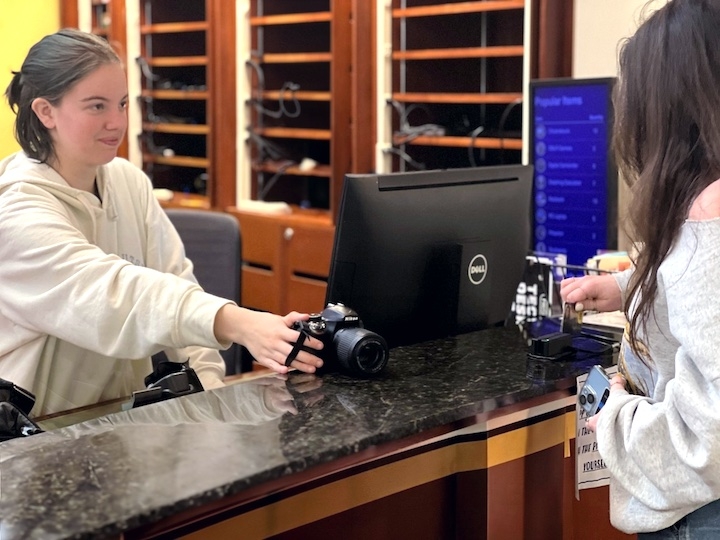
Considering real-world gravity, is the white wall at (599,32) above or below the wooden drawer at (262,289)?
above

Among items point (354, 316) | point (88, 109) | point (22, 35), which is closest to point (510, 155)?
point (88, 109)

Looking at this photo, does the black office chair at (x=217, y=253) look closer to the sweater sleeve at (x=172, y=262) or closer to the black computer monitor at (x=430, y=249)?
the sweater sleeve at (x=172, y=262)

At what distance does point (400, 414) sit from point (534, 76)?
82.9 inches

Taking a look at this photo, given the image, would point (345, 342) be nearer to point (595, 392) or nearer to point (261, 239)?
point (595, 392)

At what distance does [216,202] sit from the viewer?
179 inches

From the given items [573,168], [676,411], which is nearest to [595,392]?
[676,411]

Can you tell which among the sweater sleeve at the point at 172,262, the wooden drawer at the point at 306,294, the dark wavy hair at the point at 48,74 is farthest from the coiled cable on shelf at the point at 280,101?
the dark wavy hair at the point at 48,74

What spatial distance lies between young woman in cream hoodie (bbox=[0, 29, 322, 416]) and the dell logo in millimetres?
442

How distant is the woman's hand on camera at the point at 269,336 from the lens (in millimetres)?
1547

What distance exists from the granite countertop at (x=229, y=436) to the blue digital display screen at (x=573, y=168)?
4.16 ft

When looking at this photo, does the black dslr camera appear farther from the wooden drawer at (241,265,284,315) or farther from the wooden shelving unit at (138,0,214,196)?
the wooden shelving unit at (138,0,214,196)

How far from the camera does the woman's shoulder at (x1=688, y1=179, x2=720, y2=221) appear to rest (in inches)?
45.1

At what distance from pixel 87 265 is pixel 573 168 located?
171 centimetres

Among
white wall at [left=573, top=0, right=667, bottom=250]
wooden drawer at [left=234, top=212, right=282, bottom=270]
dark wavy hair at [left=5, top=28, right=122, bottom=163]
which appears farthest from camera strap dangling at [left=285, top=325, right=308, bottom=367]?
wooden drawer at [left=234, top=212, right=282, bottom=270]
